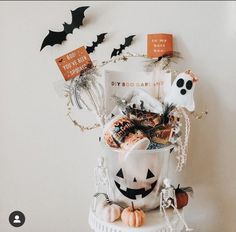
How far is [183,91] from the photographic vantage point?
3.26 ft

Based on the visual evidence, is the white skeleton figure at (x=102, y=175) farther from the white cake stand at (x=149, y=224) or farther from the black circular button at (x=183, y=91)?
the black circular button at (x=183, y=91)

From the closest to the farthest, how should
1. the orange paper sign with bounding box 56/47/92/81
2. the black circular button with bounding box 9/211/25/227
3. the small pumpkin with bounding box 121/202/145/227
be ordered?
the small pumpkin with bounding box 121/202/145/227 → the orange paper sign with bounding box 56/47/92/81 → the black circular button with bounding box 9/211/25/227

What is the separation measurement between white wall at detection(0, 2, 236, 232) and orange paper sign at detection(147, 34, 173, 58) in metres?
0.03


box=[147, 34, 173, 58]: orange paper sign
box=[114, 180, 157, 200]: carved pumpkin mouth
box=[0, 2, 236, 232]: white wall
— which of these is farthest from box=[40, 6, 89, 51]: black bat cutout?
box=[114, 180, 157, 200]: carved pumpkin mouth

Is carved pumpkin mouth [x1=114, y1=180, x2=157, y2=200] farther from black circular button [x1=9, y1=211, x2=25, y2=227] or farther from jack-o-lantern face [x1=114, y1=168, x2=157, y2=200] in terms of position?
black circular button [x1=9, y1=211, x2=25, y2=227]

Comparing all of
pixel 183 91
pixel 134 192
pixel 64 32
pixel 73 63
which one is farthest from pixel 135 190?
pixel 64 32

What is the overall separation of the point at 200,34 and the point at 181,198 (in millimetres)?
490

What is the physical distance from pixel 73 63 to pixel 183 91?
1.07 feet

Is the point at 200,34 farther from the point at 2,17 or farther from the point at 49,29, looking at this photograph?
the point at 2,17

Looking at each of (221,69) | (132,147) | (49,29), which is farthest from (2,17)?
(221,69)

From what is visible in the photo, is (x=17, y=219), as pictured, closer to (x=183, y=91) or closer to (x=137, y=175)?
(x=137, y=175)

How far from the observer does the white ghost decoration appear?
989 mm

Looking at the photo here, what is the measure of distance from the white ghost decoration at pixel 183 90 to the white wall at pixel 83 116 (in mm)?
189

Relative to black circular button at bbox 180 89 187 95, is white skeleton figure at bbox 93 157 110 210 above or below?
below
